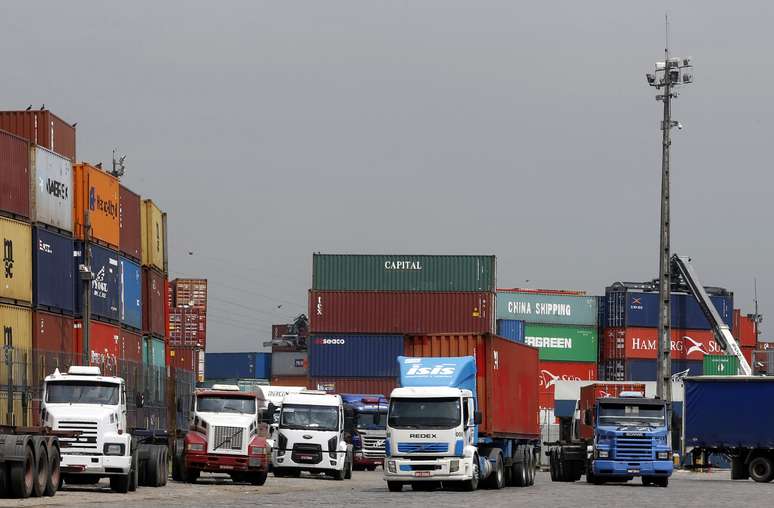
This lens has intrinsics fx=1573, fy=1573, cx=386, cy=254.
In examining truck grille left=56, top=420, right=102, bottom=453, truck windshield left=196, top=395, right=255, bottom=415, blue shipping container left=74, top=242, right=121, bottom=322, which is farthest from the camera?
blue shipping container left=74, top=242, right=121, bottom=322

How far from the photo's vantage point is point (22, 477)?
87.2 feet

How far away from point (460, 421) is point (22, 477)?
37.3 feet

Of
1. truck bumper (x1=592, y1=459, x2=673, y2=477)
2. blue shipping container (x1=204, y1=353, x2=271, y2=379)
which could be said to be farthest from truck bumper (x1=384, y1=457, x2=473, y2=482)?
blue shipping container (x1=204, y1=353, x2=271, y2=379)

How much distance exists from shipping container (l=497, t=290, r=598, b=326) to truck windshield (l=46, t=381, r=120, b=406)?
66.0 meters

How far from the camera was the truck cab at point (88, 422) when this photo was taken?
31266 mm

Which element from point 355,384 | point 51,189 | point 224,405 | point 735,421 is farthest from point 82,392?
point 355,384

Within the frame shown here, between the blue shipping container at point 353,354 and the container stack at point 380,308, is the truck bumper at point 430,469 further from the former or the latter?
the blue shipping container at point 353,354

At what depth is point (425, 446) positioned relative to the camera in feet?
114

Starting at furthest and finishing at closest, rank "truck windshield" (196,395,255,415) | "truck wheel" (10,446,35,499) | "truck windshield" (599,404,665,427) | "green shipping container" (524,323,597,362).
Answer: "green shipping container" (524,323,597,362) < "truck windshield" (599,404,665,427) < "truck windshield" (196,395,255,415) < "truck wheel" (10,446,35,499)

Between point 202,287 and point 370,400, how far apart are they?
211 ft

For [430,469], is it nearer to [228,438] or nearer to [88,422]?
[228,438]

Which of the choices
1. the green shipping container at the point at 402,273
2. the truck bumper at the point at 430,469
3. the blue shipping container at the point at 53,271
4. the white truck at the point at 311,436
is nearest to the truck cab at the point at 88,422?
the truck bumper at the point at 430,469

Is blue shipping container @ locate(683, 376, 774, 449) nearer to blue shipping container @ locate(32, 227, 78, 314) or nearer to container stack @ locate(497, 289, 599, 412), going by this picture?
blue shipping container @ locate(32, 227, 78, 314)

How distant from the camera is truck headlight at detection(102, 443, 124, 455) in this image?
104 ft
